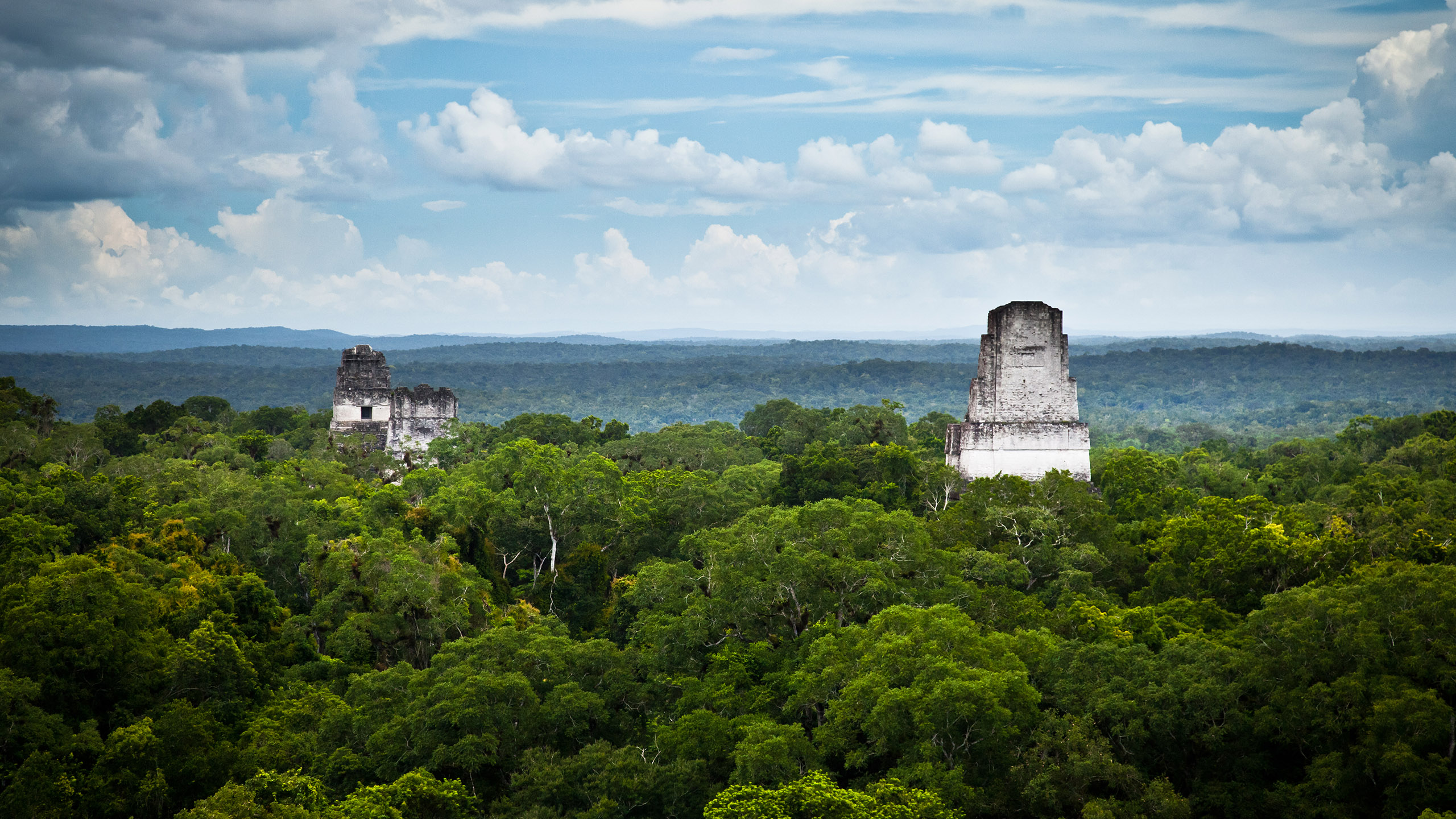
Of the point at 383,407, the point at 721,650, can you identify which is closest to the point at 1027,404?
the point at 721,650

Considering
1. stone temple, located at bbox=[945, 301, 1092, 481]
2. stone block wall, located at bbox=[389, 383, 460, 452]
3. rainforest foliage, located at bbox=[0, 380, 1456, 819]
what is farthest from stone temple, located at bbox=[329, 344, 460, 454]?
stone temple, located at bbox=[945, 301, 1092, 481]

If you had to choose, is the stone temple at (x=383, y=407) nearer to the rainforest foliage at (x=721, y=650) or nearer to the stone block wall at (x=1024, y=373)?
the rainforest foliage at (x=721, y=650)

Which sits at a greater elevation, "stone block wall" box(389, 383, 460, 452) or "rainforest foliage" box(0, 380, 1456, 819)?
"stone block wall" box(389, 383, 460, 452)

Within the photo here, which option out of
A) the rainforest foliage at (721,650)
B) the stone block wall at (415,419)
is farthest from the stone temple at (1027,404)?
the stone block wall at (415,419)

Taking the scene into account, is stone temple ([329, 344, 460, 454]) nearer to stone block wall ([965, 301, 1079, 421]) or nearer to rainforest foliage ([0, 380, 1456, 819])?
rainforest foliage ([0, 380, 1456, 819])

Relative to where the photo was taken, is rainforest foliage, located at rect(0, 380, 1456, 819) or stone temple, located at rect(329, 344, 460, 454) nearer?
rainforest foliage, located at rect(0, 380, 1456, 819)

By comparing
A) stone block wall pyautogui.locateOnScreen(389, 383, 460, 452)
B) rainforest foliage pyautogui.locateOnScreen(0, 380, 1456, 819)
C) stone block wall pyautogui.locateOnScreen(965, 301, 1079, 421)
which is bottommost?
rainforest foliage pyautogui.locateOnScreen(0, 380, 1456, 819)

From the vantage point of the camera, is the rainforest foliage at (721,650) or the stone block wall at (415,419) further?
the stone block wall at (415,419)
